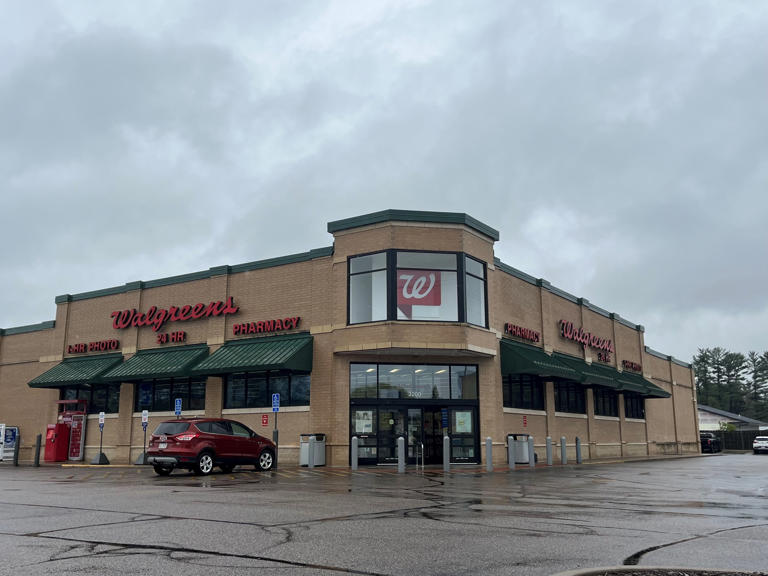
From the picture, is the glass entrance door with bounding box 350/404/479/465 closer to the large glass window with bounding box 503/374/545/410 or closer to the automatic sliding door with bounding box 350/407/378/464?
the automatic sliding door with bounding box 350/407/378/464

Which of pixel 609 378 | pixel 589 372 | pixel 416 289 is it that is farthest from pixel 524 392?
pixel 416 289

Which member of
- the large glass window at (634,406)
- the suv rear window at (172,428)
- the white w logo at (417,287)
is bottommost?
the suv rear window at (172,428)

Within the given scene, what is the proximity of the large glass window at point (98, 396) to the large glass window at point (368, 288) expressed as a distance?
13186 mm

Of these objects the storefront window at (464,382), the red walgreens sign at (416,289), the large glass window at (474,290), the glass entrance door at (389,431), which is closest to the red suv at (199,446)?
the glass entrance door at (389,431)

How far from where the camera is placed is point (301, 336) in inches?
1156

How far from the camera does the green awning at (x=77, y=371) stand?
33.6m

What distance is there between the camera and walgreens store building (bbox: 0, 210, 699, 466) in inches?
1102

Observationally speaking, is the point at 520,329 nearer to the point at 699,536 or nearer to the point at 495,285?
the point at 495,285

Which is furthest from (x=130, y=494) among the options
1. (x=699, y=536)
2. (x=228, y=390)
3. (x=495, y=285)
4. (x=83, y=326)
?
(x=83, y=326)

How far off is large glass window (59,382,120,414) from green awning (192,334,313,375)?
21.7ft

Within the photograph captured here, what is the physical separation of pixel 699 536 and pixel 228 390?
2452cm

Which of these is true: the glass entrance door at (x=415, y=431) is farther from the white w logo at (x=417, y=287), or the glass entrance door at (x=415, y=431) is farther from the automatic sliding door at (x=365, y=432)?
the white w logo at (x=417, y=287)

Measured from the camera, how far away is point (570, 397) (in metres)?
36.7

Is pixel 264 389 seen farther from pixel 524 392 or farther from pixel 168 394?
pixel 524 392
